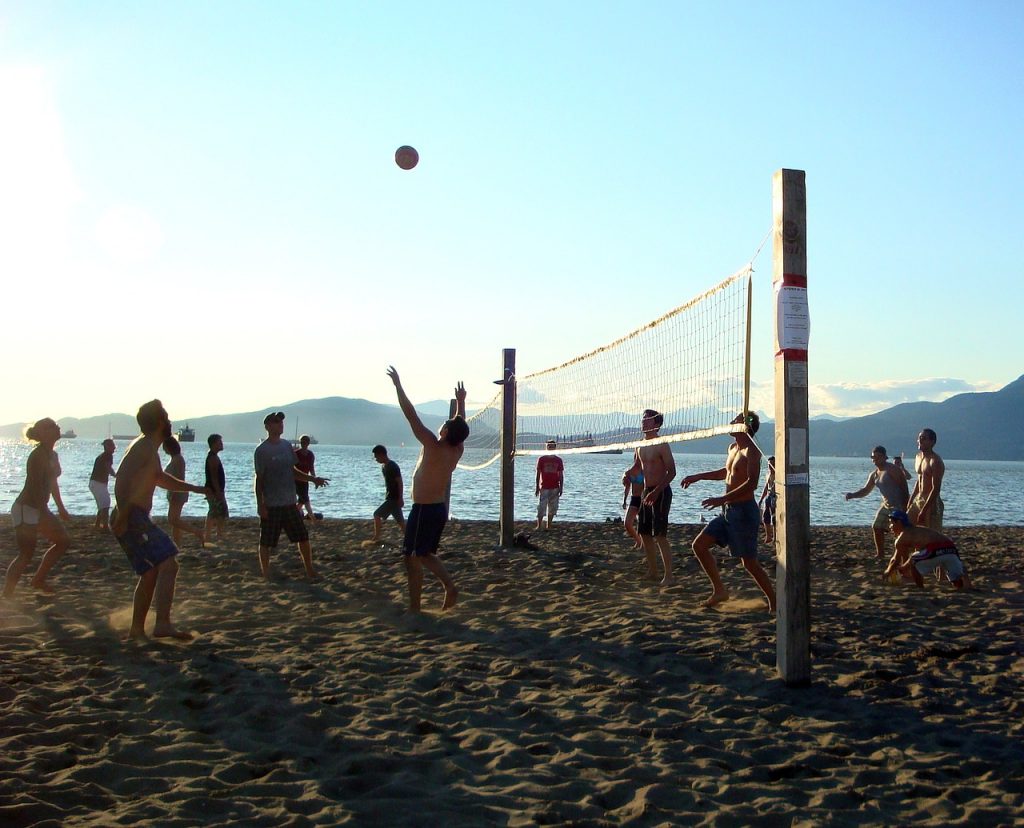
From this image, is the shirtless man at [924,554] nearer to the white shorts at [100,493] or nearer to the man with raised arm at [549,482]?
the man with raised arm at [549,482]

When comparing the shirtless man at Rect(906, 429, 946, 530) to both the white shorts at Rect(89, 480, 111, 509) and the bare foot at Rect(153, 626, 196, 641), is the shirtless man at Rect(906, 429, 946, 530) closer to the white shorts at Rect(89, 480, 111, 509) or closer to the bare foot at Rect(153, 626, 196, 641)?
the bare foot at Rect(153, 626, 196, 641)

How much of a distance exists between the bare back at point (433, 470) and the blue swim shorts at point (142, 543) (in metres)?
1.75

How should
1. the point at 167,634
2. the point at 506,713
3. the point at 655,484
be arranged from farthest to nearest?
the point at 655,484, the point at 167,634, the point at 506,713

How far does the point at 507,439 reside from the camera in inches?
440

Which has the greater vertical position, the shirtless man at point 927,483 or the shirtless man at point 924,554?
the shirtless man at point 927,483

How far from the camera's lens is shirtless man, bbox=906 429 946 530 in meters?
8.97

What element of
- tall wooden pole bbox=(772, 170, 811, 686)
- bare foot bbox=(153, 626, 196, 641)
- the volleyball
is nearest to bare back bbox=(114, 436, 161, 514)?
bare foot bbox=(153, 626, 196, 641)

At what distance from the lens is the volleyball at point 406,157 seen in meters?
10.2

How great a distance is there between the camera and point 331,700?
4.48 m

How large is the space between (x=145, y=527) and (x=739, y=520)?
399 cm

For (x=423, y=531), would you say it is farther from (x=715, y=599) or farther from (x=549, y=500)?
(x=549, y=500)

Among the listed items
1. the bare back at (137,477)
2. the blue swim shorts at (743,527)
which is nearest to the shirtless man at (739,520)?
the blue swim shorts at (743,527)

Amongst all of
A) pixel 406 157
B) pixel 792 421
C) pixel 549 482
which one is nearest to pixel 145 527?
pixel 792 421

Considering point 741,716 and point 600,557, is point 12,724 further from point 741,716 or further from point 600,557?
point 600,557
